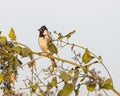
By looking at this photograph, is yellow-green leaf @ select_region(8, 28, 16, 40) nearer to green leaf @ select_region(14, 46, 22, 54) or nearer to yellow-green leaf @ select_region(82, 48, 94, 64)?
green leaf @ select_region(14, 46, 22, 54)

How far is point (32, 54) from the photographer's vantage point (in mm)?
1051

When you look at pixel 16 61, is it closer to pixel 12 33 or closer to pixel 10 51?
pixel 10 51

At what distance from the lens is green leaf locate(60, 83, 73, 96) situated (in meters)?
0.93

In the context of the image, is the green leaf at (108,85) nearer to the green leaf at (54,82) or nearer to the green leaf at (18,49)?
the green leaf at (54,82)

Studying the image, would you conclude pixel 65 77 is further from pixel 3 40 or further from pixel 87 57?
pixel 3 40

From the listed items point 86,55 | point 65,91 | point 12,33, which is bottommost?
point 65,91

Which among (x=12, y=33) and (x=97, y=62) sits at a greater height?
(x=12, y=33)

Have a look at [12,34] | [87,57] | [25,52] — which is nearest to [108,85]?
[87,57]

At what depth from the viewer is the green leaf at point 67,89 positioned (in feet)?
3.05

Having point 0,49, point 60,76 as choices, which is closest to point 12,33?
point 0,49

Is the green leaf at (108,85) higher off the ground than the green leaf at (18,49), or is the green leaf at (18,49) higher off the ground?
the green leaf at (18,49)

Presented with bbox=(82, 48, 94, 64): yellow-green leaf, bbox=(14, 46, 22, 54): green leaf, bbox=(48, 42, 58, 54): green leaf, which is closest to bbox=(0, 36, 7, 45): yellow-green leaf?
bbox=(14, 46, 22, 54): green leaf

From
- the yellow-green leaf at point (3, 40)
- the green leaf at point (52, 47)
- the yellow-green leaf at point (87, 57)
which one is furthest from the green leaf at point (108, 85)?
the yellow-green leaf at point (3, 40)

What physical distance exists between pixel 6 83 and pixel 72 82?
0.28 meters
